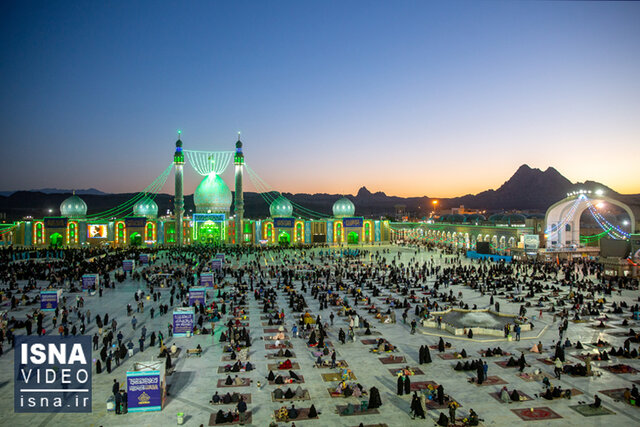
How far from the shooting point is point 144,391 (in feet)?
44.9

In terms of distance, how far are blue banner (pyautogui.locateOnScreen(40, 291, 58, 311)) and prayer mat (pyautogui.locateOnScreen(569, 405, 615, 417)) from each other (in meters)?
26.1

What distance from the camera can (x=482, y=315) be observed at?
23.1 m

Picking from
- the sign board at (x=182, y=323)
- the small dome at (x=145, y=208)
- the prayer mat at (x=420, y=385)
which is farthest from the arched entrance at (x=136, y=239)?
the prayer mat at (x=420, y=385)

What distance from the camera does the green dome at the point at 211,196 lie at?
7325 cm

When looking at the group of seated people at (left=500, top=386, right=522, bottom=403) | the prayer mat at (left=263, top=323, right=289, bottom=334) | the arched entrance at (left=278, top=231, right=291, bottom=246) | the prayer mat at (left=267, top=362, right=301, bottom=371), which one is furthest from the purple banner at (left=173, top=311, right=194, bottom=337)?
the arched entrance at (left=278, top=231, right=291, bottom=246)

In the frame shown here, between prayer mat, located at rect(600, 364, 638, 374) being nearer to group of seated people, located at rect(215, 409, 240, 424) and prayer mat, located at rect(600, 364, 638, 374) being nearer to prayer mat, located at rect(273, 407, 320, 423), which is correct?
prayer mat, located at rect(273, 407, 320, 423)

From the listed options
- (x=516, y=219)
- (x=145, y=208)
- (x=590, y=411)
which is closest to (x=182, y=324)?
(x=590, y=411)

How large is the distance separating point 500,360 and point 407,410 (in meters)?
6.25

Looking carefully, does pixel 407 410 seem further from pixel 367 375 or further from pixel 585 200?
pixel 585 200

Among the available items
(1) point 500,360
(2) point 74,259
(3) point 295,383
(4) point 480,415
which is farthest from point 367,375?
(2) point 74,259

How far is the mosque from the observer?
67.2 meters

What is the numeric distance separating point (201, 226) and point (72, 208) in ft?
62.8

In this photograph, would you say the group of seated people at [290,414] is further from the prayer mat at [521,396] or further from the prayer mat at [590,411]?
the prayer mat at [590,411]

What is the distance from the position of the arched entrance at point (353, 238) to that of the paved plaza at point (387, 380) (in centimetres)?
4962
